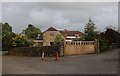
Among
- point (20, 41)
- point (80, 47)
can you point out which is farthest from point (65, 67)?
point (20, 41)

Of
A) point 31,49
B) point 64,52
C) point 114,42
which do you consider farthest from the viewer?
point 114,42

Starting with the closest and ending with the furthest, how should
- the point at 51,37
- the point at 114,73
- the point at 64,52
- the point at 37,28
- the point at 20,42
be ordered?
the point at 114,73, the point at 64,52, the point at 20,42, the point at 51,37, the point at 37,28

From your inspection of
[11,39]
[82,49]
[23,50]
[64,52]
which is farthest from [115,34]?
[11,39]

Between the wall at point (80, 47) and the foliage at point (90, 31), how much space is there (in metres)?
3.39

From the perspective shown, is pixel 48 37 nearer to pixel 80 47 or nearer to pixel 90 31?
pixel 90 31

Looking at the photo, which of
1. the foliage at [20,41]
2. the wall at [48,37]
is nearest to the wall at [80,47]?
the foliage at [20,41]

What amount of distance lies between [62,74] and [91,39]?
2413 cm

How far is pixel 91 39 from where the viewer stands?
36594mm

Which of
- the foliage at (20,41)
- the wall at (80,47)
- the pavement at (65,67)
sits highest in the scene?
the foliage at (20,41)

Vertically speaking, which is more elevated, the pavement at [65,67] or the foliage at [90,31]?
the foliage at [90,31]

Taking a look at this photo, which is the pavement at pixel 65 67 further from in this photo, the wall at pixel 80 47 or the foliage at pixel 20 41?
the foliage at pixel 20 41

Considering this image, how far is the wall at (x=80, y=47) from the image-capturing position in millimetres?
31616

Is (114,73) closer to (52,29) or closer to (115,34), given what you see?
(115,34)

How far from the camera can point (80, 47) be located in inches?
1281
